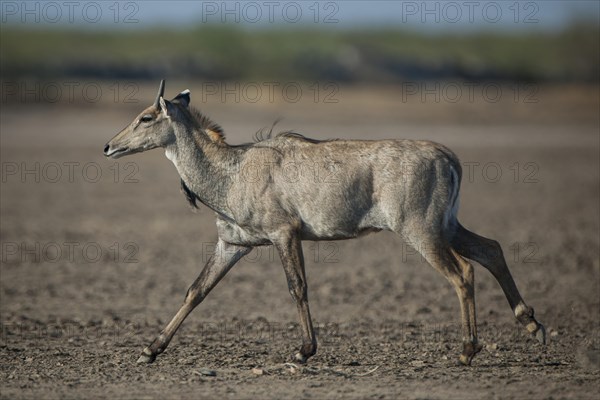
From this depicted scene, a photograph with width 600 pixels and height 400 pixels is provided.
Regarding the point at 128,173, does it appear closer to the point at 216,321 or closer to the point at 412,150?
the point at 216,321

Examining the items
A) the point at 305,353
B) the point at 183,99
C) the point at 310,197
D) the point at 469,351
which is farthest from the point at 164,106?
the point at 469,351

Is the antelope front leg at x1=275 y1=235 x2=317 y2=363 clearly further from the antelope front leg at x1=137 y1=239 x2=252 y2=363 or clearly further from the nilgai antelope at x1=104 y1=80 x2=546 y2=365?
the antelope front leg at x1=137 y1=239 x2=252 y2=363

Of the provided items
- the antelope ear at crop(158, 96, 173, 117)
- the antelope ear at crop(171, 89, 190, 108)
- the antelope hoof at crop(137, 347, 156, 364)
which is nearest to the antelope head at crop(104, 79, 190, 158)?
the antelope ear at crop(158, 96, 173, 117)

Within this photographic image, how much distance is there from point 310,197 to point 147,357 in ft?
8.40

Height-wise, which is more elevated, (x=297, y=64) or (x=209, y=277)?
(x=209, y=277)

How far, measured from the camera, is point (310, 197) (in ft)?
36.8

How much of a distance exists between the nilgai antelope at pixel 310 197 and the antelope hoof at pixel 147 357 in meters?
0.01

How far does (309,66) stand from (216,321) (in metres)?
52.0

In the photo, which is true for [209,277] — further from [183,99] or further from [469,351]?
[469,351]

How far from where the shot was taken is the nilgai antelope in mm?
10898

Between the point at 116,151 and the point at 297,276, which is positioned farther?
the point at 116,151

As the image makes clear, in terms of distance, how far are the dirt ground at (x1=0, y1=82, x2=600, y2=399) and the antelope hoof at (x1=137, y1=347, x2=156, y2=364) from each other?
0.29 feet

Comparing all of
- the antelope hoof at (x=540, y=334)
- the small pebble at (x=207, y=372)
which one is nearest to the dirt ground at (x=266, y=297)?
the small pebble at (x=207, y=372)

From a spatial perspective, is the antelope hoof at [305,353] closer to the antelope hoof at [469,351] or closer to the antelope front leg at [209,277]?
the antelope front leg at [209,277]
